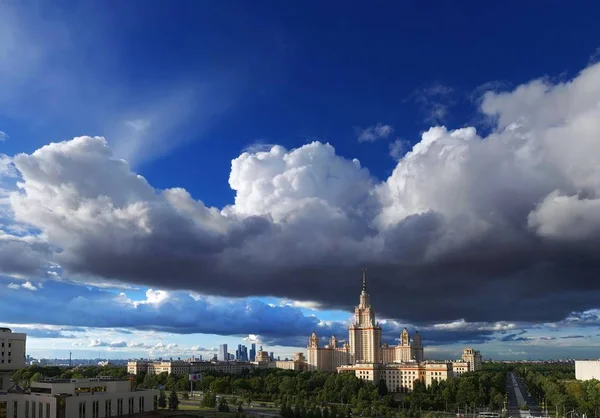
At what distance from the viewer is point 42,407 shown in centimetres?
10306

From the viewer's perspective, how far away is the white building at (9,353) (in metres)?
123

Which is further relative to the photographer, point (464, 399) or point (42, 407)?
point (464, 399)

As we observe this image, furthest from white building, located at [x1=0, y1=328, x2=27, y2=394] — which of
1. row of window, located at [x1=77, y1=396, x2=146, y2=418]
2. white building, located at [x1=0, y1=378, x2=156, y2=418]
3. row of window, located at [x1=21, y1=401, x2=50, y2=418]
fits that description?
row of window, located at [x1=77, y1=396, x2=146, y2=418]

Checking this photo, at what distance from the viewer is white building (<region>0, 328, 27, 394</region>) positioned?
405 feet

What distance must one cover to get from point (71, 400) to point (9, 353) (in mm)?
30686

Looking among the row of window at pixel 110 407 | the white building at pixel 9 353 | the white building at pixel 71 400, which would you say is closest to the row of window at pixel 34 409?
the white building at pixel 71 400

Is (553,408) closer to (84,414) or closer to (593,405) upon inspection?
(593,405)

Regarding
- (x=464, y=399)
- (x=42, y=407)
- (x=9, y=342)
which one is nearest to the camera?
(x=42, y=407)

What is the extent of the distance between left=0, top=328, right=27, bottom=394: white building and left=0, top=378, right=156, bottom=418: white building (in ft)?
58.9

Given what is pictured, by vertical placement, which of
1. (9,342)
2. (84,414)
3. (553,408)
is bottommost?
(553,408)

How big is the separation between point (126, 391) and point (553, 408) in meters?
126

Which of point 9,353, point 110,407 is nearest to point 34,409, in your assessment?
point 110,407

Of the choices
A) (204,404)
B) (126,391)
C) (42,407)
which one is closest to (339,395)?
(204,404)

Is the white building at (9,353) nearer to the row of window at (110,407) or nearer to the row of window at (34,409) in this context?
the row of window at (34,409)
